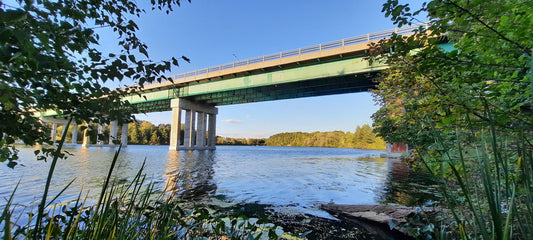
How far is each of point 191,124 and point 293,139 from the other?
13617 cm

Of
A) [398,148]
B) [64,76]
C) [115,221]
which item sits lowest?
[398,148]

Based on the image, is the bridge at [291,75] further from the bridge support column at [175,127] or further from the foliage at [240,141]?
the foliage at [240,141]

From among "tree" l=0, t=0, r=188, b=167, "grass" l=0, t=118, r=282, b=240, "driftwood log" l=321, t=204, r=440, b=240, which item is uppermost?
"tree" l=0, t=0, r=188, b=167

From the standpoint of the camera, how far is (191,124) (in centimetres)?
4962

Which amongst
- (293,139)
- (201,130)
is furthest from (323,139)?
(201,130)

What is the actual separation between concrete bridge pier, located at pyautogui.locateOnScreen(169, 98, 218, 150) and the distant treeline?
56.8ft

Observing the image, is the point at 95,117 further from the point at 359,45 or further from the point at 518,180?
the point at 359,45

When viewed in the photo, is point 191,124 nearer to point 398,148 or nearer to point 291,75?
point 291,75

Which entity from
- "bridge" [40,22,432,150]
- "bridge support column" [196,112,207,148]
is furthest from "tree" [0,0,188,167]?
"bridge support column" [196,112,207,148]

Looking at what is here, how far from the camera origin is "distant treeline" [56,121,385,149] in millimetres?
97438

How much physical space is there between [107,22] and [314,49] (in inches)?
1007

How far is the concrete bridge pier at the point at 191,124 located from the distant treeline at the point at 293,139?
17317 mm

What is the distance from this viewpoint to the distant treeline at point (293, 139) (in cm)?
9744

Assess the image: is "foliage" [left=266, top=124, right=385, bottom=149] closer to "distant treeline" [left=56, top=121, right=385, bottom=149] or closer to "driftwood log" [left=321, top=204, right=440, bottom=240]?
"distant treeline" [left=56, top=121, right=385, bottom=149]
